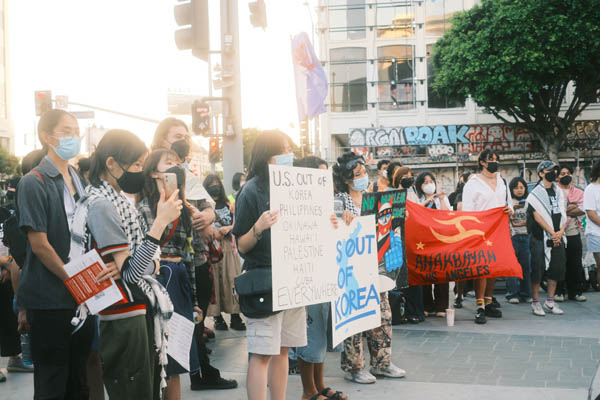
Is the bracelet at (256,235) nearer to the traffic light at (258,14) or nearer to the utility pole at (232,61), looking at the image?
the utility pole at (232,61)

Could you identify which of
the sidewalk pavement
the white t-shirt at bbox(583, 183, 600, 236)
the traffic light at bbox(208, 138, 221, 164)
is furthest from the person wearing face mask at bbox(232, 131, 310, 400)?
the traffic light at bbox(208, 138, 221, 164)

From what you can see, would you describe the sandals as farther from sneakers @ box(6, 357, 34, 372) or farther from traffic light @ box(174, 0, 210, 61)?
traffic light @ box(174, 0, 210, 61)

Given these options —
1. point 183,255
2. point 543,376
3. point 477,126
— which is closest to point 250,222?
point 183,255

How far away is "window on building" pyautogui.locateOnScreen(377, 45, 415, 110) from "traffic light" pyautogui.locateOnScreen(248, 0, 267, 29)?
27.5 metres

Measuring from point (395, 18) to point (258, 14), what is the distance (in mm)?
28777

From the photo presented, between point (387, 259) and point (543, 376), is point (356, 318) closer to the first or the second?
point (387, 259)

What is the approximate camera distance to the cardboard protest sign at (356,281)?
14.1 ft

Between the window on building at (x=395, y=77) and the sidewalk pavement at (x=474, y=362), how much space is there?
1149 inches

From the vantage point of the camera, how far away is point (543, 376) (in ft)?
17.2

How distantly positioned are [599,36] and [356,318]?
2615cm

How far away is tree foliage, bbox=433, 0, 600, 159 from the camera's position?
26.4 m

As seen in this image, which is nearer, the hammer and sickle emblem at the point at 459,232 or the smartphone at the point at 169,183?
the smartphone at the point at 169,183

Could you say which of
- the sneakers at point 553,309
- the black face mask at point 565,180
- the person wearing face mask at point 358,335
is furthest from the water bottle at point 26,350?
the black face mask at point 565,180

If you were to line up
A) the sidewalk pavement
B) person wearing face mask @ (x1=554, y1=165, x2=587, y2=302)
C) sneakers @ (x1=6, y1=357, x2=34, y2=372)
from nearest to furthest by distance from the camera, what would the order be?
the sidewalk pavement < sneakers @ (x1=6, y1=357, x2=34, y2=372) < person wearing face mask @ (x1=554, y1=165, x2=587, y2=302)
